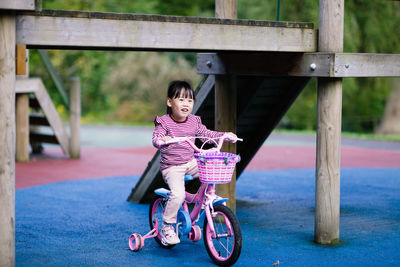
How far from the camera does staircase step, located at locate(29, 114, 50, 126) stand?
14.4m

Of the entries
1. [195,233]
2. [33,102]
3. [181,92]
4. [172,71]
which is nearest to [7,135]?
[181,92]

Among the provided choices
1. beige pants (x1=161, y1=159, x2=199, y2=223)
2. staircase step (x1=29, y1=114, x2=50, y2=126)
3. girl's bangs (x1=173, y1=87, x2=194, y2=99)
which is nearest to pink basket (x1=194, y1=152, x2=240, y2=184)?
beige pants (x1=161, y1=159, x2=199, y2=223)

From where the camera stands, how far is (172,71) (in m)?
27.0

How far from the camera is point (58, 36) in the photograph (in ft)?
16.1

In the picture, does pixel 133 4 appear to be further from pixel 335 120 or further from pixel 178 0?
pixel 335 120

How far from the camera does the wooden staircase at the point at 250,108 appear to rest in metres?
7.64

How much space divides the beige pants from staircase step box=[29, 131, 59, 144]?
30.0ft

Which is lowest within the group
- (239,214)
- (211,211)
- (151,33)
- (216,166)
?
(239,214)

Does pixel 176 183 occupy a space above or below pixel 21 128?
below

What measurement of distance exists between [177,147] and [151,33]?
42.3 inches

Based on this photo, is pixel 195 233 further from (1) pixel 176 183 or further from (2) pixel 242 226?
(2) pixel 242 226

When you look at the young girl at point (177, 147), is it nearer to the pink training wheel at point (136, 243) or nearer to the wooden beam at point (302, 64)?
the pink training wheel at point (136, 243)

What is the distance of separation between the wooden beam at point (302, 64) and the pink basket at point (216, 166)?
154 centimetres

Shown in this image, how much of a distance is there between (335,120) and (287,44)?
878mm
